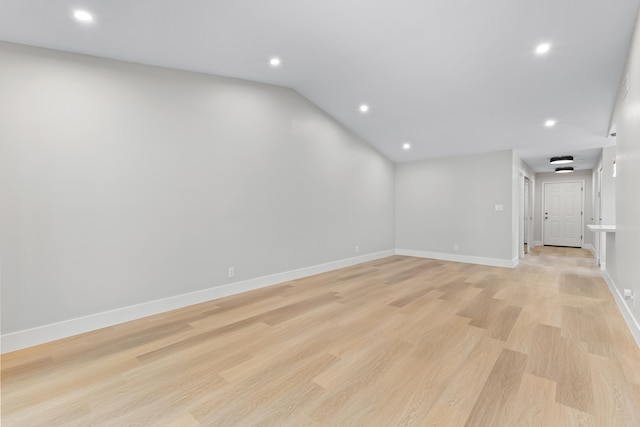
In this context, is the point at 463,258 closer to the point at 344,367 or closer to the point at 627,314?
the point at 627,314

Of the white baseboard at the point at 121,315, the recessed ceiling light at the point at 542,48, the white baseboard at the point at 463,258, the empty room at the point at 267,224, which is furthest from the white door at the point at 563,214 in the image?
the white baseboard at the point at 121,315

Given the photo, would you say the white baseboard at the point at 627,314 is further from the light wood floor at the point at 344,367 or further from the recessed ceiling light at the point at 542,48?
the recessed ceiling light at the point at 542,48

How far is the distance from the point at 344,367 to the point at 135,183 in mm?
2787

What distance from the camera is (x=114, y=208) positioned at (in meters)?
2.92

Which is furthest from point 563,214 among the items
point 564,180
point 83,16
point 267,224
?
point 83,16

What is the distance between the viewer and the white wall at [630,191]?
7.79ft

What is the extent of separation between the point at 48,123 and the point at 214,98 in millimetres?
1695

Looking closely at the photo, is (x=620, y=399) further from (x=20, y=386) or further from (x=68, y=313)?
(x=68, y=313)

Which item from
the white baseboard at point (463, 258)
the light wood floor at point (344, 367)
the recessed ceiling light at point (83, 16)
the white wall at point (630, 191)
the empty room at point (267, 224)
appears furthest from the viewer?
the white baseboard at point (463, 258)

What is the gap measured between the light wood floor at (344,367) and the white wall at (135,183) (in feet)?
1.65

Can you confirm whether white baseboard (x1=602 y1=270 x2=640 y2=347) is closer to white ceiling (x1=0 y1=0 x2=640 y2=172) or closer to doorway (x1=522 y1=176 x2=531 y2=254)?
white ceiling (x1=0 y1=0 x2=640 y2=172)

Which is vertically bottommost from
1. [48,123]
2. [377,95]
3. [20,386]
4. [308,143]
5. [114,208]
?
[20,386]

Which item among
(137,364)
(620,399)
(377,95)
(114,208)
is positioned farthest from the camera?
(377,95)

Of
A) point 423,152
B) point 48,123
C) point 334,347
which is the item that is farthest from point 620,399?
point 423,152
